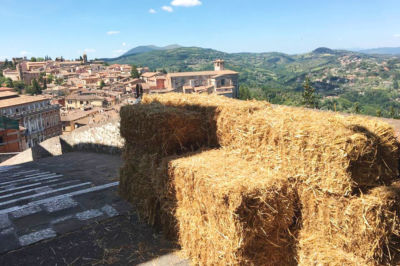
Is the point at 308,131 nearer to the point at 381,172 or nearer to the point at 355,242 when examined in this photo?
the point at 381,172

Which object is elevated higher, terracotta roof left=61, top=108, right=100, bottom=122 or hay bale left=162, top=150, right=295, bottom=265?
hay bale left=162, top=150, right=295, bottom=265

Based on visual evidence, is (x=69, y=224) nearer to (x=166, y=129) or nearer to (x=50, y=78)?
(x=166, y=129)

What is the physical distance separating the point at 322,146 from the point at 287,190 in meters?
0.63

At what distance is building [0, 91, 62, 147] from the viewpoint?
62.6 meters

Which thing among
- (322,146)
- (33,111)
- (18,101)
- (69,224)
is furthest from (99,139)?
(33,111)

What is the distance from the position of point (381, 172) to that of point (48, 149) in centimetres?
1870

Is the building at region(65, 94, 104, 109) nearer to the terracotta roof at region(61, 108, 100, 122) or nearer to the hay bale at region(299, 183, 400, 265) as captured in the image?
the terracotta roof at region(61, 108, 100, 122)

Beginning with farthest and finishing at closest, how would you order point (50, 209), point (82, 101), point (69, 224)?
point (82, 101) → point (50, 209) → point (69, 224)

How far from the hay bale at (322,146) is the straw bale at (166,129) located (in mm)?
731

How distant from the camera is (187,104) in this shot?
5.23 meters

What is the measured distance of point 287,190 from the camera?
325cm

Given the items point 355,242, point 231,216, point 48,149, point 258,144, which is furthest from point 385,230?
point 48,149

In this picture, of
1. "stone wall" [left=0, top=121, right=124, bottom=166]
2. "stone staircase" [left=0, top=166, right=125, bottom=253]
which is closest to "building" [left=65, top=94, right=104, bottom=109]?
"stone wall" [left=0, top=121, right=124, bottom=166]

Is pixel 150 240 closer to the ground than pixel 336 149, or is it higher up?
closer to the ground
